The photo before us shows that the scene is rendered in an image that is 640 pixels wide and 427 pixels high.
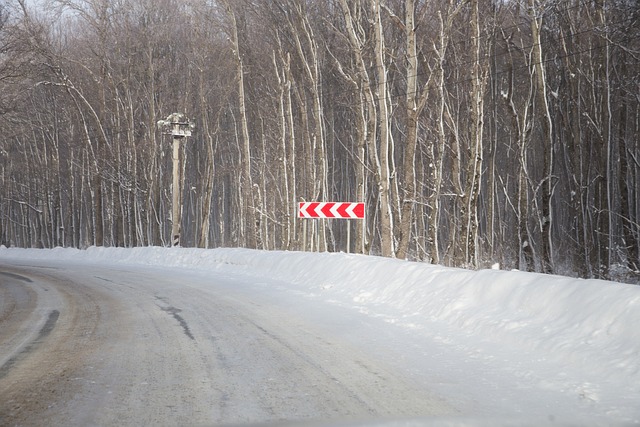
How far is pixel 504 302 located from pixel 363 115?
51.3 ft

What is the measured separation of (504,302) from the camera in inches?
277

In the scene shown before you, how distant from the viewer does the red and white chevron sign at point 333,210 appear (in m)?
13.9

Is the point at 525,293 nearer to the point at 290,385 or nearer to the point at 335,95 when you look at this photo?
the point at 290,385

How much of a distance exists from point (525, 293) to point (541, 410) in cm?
278

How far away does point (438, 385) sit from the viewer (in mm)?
4867

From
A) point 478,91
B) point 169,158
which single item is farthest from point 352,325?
point 169,158

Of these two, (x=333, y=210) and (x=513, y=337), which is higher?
(x=333, y=210)

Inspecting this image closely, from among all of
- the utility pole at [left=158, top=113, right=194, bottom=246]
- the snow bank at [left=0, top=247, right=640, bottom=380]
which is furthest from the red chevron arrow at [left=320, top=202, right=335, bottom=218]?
the utility pole at [left=158, top=113, right=194, bottom=246]

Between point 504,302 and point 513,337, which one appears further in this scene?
point 504,302

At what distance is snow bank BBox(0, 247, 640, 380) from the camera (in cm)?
527

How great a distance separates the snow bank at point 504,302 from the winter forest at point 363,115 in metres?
5.03

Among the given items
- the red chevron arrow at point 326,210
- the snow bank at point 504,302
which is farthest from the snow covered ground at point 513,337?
the red chevron arrow at point 326,210

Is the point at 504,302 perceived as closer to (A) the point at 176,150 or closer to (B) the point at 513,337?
(B) the point at 513,337

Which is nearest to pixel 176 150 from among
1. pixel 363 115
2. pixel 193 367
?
pixel 363 115
